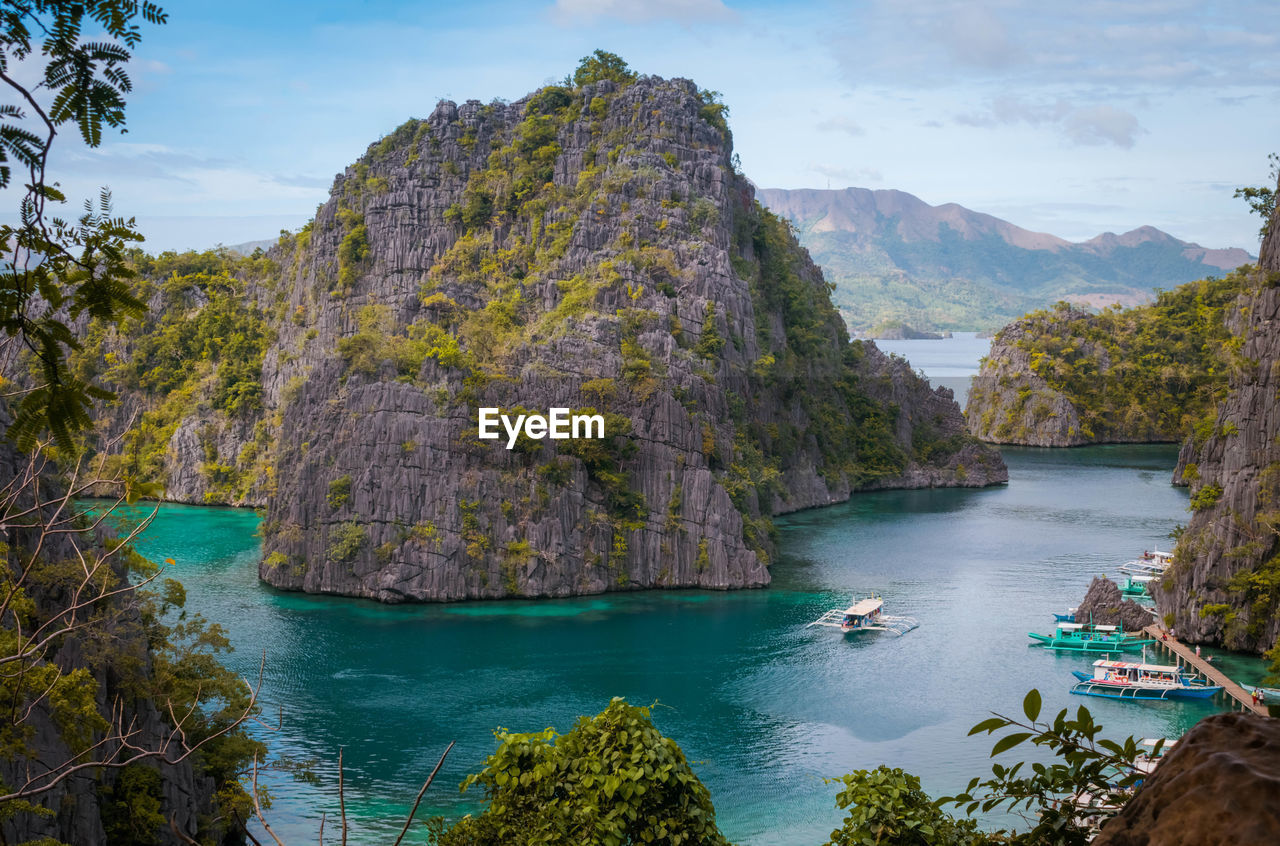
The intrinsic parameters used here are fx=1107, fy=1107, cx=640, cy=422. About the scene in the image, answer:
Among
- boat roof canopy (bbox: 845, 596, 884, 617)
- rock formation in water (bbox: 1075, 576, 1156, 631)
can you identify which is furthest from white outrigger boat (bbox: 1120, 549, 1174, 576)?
boat roof canopy (bbox: 845, 596, 884, 617)

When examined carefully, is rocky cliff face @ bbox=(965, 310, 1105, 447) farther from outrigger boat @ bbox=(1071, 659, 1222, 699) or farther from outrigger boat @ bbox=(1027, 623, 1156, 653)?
outrigger boat @ bbox=(1071, 659, 1222, 699)

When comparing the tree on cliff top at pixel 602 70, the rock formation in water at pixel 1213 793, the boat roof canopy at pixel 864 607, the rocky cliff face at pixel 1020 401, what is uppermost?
the tree on cliff top at pixel 602 70

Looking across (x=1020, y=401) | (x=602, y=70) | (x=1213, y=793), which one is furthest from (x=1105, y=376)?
(x=1213, y=793)

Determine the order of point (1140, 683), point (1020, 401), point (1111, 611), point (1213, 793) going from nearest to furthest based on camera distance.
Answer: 1. point (1213, 793)
2. point (1140, 683)
3. point (1111, 611)
4. point (1020, 401)

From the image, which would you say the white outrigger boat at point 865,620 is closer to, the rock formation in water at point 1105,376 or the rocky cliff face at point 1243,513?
the rocky cliff face at point 1243,513

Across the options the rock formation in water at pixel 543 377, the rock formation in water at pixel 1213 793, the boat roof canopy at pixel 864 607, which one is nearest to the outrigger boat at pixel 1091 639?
the boat roof canopy at pixel 864 607

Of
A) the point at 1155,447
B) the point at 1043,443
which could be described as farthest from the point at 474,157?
the point at 1155,447

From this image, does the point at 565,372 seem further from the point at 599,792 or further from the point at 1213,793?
the point at 1213,793
